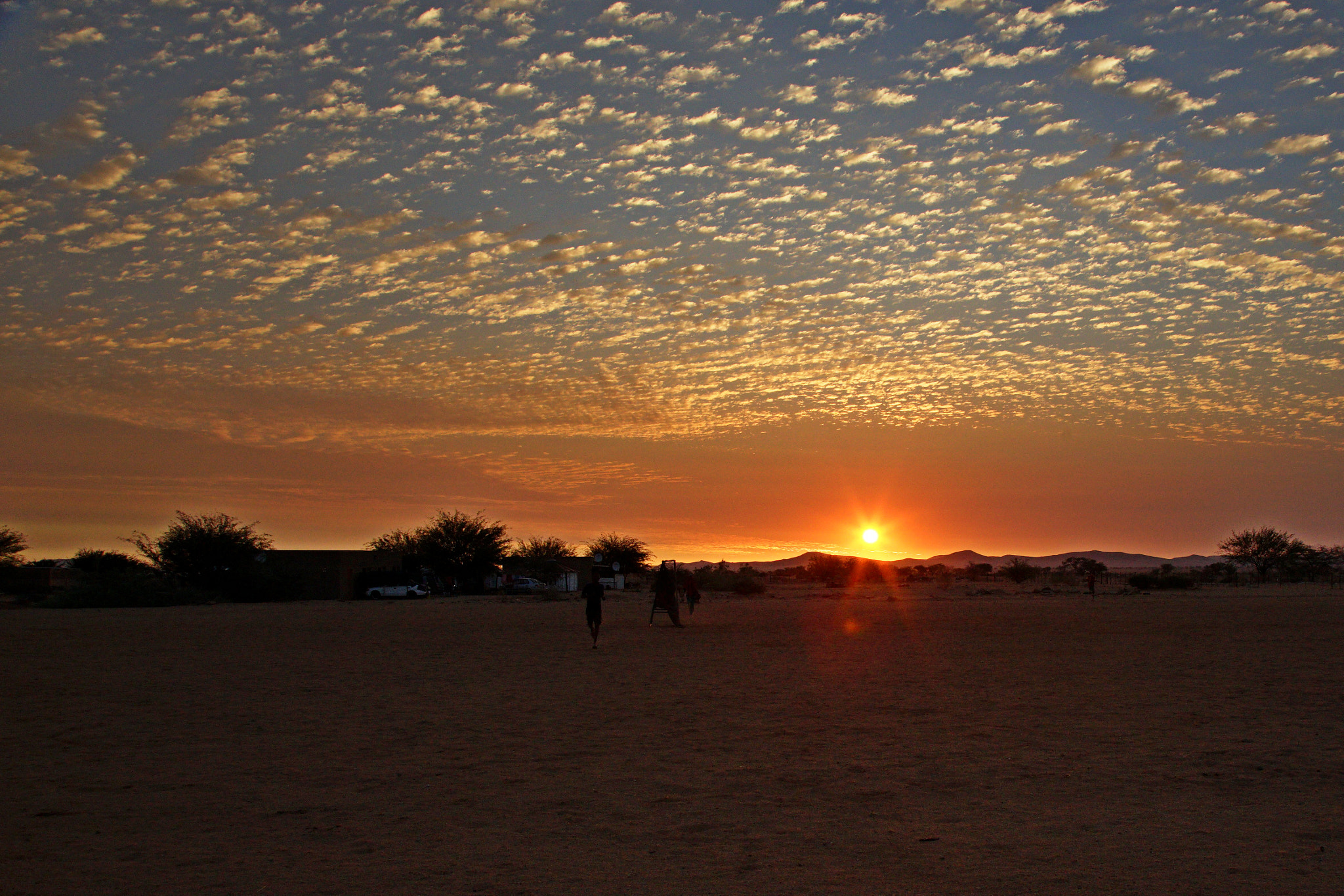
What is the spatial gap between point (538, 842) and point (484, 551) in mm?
82539

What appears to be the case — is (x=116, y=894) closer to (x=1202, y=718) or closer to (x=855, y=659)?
(x=1202, y=718)

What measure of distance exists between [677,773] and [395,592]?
6315 cm

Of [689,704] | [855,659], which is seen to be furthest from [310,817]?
[855,659]

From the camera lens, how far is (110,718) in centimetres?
1359

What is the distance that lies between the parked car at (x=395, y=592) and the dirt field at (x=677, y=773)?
47.6 metres

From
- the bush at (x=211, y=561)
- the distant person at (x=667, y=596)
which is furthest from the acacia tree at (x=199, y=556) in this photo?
the distant person at (x=667, y=596)

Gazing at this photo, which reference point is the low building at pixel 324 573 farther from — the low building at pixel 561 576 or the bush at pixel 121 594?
the low building at pixel 561 576

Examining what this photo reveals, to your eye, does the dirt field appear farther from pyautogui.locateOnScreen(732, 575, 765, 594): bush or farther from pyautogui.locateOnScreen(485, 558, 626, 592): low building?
pyautogui.locateOnScreen(485, 558, 626, 592): low building

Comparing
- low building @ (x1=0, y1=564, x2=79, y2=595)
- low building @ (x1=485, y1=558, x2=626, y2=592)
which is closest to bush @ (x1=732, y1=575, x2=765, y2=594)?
low building @ (x1=485, y1=558, x2=626, y2=592)

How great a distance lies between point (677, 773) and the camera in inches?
399

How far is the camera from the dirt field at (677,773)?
687 centimetres

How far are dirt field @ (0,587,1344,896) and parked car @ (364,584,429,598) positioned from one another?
156ft

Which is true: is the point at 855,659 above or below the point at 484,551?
below

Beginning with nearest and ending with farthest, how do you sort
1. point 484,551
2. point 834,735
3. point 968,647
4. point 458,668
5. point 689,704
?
point 834,735 → point 689,704 → point 458,668 → point 968,647 → point 484,551
